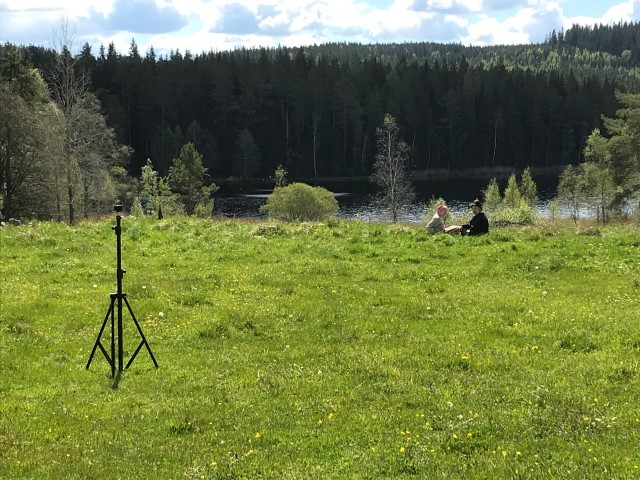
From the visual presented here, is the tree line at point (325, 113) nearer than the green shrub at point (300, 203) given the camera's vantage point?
No

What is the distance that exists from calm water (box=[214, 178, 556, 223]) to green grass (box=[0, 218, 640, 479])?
5121cm

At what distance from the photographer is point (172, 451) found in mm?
7199

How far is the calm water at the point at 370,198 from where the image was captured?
254 ft

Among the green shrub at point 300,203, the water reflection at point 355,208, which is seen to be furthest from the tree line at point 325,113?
the green shrub at point 300,203

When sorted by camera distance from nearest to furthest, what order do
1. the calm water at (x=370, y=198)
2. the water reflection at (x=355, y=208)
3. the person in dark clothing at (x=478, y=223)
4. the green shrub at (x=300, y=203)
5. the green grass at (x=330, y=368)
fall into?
the green grass at (x=330, y=368) < the person in dark clothing at (x=478, y=223) < the green shrub at (x=300, y=203) < the water reflection at (x=355, y=208) < the calm water at (x=370, y=198)

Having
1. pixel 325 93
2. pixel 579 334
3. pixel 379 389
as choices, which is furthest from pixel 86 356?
pixel 325 93

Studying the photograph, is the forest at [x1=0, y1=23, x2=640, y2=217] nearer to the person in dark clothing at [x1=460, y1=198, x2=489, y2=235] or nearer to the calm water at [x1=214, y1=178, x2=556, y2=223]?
the calm water at [x1=214, y1=178, x2=556, y2=223]

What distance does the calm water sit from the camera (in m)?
77.5

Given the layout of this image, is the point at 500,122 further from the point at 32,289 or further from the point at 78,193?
the point at 32,289

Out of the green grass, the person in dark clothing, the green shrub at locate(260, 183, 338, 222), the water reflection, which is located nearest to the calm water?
the water reflection

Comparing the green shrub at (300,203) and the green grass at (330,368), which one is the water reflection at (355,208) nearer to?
the green shrub at (300,203)

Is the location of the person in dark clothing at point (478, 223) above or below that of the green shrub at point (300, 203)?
above

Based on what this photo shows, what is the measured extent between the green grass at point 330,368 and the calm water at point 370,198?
51.2 metres

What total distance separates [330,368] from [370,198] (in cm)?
8909
